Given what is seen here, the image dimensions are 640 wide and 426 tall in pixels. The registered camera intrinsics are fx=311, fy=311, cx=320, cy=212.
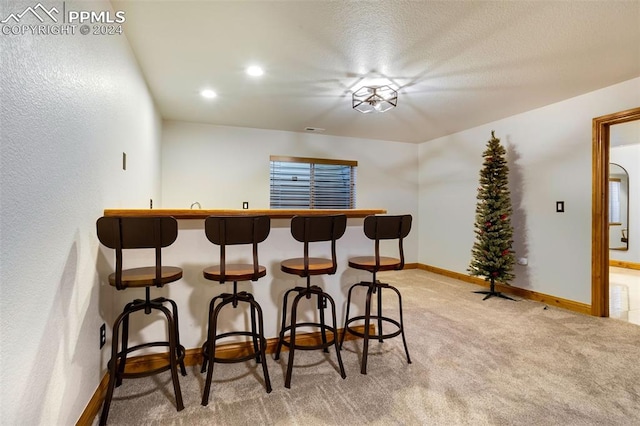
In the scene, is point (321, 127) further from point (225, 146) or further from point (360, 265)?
point (360, 265)

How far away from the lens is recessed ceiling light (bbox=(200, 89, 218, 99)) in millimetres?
3484

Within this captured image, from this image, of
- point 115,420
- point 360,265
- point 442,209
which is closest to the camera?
point 115,420

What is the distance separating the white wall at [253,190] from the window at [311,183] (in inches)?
5.4

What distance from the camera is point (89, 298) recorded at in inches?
67.9

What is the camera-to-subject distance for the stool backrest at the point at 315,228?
2.02m

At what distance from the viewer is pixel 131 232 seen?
65.4 inches

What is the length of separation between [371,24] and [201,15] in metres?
1.18

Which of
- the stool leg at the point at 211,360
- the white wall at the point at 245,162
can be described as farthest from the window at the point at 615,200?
the stool leg at the point at 211,360

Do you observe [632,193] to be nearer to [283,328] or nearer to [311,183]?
[311,183]

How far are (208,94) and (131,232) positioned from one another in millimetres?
2429

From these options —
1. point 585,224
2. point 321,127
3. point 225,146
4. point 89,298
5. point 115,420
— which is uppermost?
point 321,127

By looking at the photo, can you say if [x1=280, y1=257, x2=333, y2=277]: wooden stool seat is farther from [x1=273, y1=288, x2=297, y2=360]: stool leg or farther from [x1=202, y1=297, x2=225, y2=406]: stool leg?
[x1=202, y1=297, x2=225, y2=406]: stool leg

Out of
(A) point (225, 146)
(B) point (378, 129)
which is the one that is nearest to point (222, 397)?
(A) point (225, 146)

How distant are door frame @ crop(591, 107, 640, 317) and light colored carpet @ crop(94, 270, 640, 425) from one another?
1.49 ft
